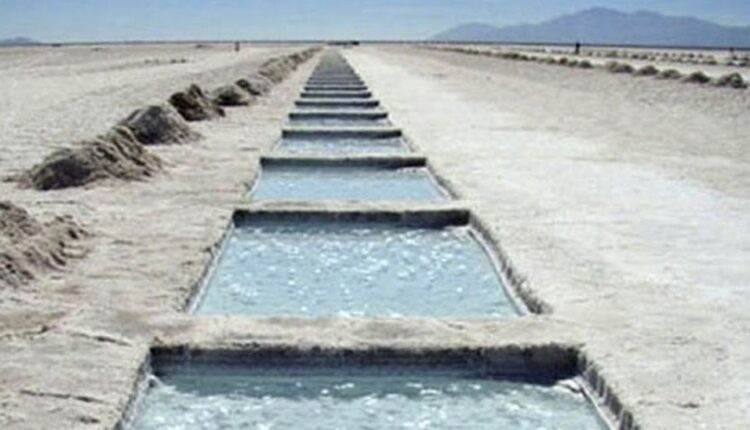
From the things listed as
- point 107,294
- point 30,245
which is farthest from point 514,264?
point 30,245

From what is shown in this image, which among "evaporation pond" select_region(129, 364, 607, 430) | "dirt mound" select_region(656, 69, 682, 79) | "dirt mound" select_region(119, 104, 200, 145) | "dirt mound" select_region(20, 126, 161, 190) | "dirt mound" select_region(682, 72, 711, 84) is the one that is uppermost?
"evaporation pond" select_region(129, 364, 607, 430)

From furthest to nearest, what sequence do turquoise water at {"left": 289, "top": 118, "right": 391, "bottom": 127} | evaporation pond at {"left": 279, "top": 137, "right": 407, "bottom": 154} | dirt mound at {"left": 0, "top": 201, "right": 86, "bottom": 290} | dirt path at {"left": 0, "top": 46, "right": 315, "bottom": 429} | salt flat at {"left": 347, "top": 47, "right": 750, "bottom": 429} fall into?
turquoise water at {"left": 289, "top": 118, "right": 391, "bottom": 127}, evaporation pond at {"left": 279, "top": 137, "right": 407, "bottom": 154}, dirt mound at {"left": 0, "top": 201, "right": 86, "bottom": 290}, salt flat at {"left": 347, "top": 47, "right": 750, "bottom": 429}, dirt path at {"left": 0, "top": 46, "right": 315, "bottom": 429}

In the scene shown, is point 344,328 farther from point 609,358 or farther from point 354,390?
point 609,358

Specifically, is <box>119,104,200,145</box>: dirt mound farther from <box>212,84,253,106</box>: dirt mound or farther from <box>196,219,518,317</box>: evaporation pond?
<box>212,84,253,106</box>: dirt mound

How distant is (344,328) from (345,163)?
9016mm

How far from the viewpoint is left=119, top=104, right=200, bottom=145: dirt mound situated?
56.6ft

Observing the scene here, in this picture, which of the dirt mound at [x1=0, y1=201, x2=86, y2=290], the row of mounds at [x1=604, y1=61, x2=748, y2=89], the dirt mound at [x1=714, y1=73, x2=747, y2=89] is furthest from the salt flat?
the row of mounds at [x1=604, y1=61, x2=748, y2=89]

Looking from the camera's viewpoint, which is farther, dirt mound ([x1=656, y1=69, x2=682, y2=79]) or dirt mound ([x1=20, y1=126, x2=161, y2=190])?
dirt mound ([x1=656, y1=69, x2=682, y2=79])

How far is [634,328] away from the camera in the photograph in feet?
22.1

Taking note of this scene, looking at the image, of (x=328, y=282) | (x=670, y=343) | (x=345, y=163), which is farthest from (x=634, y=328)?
(x=345, y=163)

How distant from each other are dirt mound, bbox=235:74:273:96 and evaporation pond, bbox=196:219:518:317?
2075cm

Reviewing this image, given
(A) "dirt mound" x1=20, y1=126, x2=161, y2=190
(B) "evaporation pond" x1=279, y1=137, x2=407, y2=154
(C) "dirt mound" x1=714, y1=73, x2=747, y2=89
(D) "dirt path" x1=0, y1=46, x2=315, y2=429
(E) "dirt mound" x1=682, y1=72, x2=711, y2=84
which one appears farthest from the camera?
(E) "dirt mound" x1=682, y1=72, x2=711, y2=84

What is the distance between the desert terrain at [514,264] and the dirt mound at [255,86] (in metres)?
11.4

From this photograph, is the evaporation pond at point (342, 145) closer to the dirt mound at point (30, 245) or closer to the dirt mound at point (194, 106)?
the dirt mound at point (194, 106)
